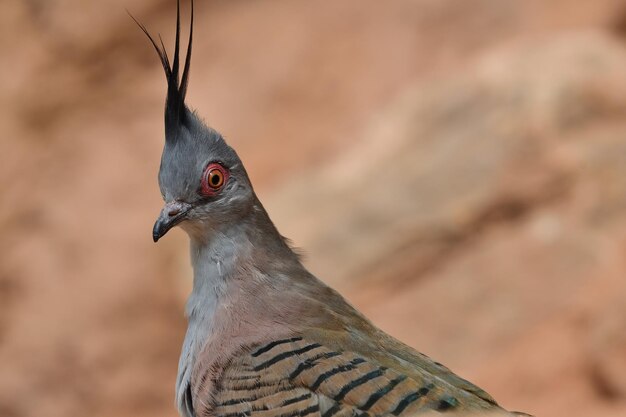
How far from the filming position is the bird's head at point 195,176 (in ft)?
12.5

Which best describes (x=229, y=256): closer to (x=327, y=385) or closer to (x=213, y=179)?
(x=213, y=179)

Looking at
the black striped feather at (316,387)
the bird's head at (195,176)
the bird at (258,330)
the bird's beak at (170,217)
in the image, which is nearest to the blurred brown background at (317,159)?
the bird at (258,330)

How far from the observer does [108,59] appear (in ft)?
29.5

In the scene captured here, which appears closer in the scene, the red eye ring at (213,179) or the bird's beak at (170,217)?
the bird's beak at (170,217)

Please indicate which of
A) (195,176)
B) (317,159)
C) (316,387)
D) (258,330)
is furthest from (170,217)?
(317,159)

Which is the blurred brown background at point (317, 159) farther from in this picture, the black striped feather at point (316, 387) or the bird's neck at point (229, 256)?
the black striped feather at point (316, 387)

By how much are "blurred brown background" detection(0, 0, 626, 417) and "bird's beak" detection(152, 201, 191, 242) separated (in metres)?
4.43

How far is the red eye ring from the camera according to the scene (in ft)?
12.6

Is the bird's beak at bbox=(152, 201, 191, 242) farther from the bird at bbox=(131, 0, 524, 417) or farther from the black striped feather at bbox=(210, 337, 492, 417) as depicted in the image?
the black striped feather at bbox=(210, 337, 492, 417)

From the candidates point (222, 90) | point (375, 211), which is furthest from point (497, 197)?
point (222, 90)

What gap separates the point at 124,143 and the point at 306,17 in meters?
2.20

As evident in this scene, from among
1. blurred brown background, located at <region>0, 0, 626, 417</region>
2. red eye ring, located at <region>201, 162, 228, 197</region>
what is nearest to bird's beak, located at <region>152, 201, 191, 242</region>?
red eye ring, located at <region>201, 162, 228, 197</region>

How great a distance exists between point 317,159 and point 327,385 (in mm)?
5581

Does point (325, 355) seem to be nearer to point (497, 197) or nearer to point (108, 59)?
point (497, 197)
